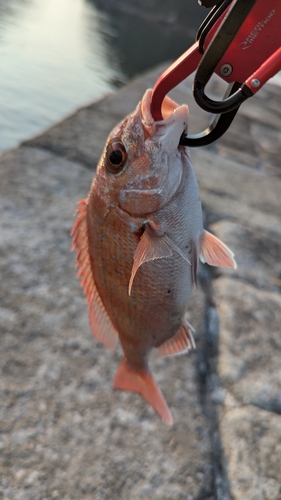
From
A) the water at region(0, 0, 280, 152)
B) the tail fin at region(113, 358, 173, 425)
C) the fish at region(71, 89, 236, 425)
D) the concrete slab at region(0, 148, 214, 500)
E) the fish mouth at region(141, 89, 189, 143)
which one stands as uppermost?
the fish mouth at region(141, 89, 189, 143)

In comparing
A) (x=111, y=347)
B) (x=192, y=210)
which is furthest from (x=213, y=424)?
(x=192, y=210)

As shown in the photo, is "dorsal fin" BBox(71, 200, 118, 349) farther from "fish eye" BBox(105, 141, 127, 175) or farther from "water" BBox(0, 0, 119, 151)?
"water" BBox(0, 0, 119, 151)

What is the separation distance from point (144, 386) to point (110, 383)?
0.25 meters

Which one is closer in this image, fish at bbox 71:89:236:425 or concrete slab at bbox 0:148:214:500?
fish at bbox 71:89:236:425

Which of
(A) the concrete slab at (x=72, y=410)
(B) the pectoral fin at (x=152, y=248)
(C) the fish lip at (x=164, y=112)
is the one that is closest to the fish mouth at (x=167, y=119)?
(C) the fish lip at (x=164, y=112)

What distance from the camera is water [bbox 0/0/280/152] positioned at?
320 inches

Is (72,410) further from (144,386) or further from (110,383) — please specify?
(144,386)

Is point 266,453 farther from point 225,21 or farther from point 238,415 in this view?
point 225,21

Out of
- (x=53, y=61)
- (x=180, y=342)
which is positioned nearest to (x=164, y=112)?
(x=180, y=342)

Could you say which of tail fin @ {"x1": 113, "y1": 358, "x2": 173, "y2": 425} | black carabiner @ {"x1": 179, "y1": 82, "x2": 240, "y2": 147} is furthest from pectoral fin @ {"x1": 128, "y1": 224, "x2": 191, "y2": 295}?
tail fin @ {"x1": 113, "y1": 358, "x2": 173, "y2": 425}

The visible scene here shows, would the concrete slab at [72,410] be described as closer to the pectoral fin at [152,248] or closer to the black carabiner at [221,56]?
the pectoral fin at [152,248]

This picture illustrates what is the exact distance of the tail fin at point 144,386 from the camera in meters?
1.70

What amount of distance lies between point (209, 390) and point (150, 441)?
40 centimetres

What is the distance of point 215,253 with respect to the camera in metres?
1.45
